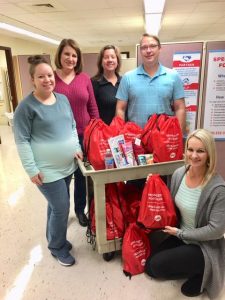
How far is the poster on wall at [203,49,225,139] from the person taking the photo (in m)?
2.50

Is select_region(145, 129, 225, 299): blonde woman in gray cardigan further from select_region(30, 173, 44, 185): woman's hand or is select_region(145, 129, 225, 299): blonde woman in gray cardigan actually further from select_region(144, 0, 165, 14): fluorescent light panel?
select_region(144, 0, 165, 14): fluorescent light panel

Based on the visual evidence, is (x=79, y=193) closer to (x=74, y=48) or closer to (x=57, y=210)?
(x=57, y=210)

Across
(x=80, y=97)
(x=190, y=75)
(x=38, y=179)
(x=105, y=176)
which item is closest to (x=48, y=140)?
(x=38, y=179)

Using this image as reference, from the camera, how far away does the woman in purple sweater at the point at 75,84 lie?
198cm

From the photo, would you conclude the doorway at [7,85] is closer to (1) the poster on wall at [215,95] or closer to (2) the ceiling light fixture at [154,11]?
(2) the ceiling light fixture at [154,11]

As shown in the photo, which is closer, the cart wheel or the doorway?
the cart wheel

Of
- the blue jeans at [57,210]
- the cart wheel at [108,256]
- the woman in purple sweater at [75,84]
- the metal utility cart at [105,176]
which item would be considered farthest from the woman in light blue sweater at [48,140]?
the cart wheel at [108,256]

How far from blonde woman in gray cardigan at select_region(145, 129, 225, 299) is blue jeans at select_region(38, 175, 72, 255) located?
653 millimetres

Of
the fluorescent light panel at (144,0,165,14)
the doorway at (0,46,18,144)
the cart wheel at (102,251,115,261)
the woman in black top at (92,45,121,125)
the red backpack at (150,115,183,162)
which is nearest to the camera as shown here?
the red backpack at (150,115,183,162)

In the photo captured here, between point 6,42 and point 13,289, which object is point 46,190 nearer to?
point 13,289

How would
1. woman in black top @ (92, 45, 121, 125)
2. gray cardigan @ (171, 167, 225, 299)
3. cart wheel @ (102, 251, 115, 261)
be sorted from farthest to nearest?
1. woman in black top @ (92, 45, 121, 125)
2. cart wheel @ (102, 251, 115, 261)
3. gray cardigan @ (171, 167, 225, 299)

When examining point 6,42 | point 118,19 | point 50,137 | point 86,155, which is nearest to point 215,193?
point 86,155

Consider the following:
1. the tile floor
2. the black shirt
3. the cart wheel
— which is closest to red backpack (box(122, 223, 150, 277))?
the tile floor

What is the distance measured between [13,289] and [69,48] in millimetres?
1739
